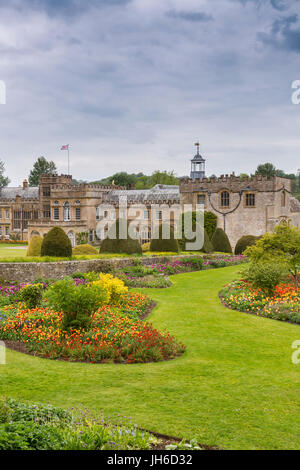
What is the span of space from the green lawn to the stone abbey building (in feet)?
97.2

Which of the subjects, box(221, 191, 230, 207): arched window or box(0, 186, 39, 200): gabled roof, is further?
box(0, 186, 39, 200): gabled roof

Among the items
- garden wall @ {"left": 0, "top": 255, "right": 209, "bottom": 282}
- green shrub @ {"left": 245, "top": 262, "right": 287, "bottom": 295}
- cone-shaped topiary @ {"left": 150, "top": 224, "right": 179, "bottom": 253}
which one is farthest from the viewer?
cone-shaped topiary @ {"left": 150, "top": 224, "right": 179, "bottom": 253}

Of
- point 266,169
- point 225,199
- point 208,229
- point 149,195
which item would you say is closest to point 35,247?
point 208,229

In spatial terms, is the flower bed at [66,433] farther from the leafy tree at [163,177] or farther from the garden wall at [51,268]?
the leafy tree at [163,177]

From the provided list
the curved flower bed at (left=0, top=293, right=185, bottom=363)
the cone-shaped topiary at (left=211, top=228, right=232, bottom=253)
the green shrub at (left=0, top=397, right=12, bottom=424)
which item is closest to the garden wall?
the curved flower bed at (left=0, top=293, right=185, bottom=363)

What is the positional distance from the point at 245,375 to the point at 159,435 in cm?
316

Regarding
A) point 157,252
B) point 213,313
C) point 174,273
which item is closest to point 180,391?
point 213,313

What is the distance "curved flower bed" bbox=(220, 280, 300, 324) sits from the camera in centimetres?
1450

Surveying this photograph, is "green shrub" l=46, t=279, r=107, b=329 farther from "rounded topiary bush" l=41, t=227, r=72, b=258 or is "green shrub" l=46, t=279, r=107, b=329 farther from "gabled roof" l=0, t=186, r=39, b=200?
"gabled roof" l=0, t=186, r=39, b=200

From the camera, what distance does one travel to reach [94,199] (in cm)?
5347

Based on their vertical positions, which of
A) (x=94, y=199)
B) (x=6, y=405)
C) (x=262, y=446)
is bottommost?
(x=262, y=446)

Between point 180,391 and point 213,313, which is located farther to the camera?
point 213,313

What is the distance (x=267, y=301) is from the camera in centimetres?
1609
